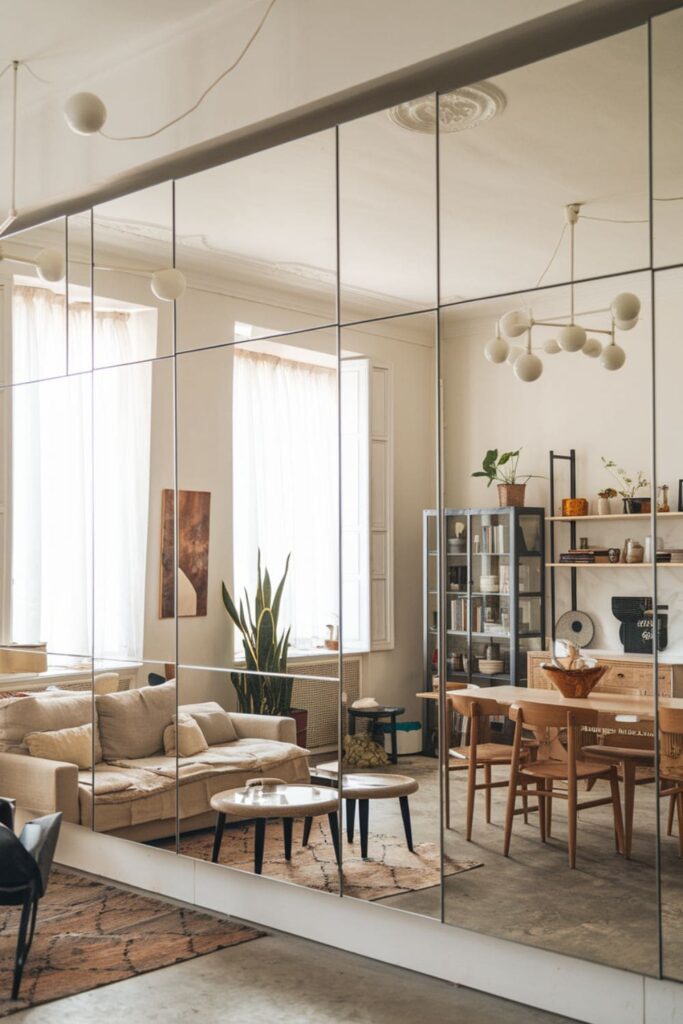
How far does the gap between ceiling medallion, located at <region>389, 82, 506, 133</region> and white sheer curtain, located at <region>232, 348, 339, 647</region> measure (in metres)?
1.01

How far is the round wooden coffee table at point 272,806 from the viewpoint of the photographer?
4320mm

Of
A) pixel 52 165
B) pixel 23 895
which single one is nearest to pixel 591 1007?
pixel 23 895

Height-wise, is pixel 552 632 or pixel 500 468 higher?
pixel 500 468

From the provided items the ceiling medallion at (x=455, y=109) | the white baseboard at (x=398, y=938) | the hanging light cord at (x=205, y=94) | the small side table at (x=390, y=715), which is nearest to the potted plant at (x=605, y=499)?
the small side table at (x=390, y=715)

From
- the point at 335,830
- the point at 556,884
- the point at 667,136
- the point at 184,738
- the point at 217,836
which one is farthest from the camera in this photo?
the point at 184,738

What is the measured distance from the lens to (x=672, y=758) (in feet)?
11.0

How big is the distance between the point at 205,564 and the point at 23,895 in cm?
159

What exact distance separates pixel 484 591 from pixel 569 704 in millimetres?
500

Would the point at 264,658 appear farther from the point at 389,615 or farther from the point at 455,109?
the point at 455,109

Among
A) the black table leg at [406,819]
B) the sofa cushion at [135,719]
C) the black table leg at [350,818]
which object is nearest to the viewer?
the black table leg at [406,819]

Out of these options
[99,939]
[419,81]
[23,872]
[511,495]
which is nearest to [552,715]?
[511,495]

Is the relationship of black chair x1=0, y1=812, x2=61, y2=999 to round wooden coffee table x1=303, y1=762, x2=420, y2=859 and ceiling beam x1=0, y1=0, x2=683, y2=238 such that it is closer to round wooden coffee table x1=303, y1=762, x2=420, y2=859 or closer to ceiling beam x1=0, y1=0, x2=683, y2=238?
round wooden coffee table x1=303, y1=762, x2=420, y2=859

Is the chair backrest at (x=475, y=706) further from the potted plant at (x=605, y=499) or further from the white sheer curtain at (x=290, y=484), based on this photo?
the potted plant at (x=605, y=499)

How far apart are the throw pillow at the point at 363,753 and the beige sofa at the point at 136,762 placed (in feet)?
0.77
